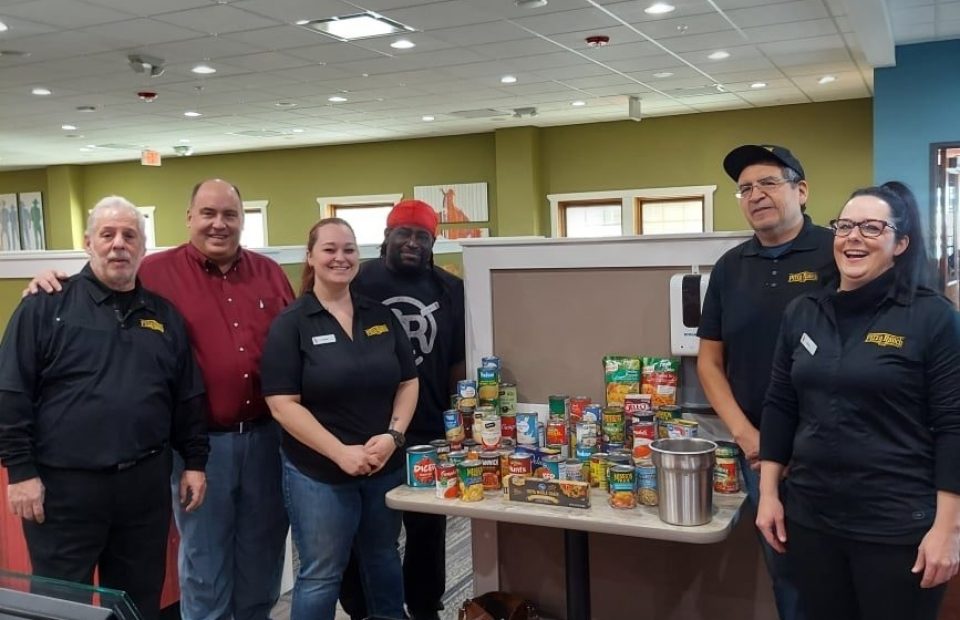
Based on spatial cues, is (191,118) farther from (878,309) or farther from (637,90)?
(878,309)

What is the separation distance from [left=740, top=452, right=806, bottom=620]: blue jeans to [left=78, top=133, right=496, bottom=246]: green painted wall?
9.28 m

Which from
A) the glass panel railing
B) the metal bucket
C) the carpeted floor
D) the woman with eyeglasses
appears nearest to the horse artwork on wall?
the carpeted floor

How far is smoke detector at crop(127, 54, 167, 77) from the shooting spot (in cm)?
641

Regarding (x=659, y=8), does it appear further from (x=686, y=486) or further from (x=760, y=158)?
(x=686, y=486)

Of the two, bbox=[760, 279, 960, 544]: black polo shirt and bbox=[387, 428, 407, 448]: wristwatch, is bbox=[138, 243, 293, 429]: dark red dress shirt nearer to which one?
bbox=[387, 428, 407, 448]: wristwatch

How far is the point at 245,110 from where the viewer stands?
8.91 m

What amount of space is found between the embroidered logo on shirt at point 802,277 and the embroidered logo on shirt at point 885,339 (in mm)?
356

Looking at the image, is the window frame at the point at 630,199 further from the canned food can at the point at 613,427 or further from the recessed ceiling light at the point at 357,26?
the canned food can at the point at 613,427

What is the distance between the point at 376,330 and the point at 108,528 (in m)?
0.83

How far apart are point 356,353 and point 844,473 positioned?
1221 millimetres

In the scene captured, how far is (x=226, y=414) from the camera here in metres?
2.27

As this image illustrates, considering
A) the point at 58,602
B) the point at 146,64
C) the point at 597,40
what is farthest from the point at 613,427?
the point at 146,64

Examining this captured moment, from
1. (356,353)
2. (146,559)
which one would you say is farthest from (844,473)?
(146,559)

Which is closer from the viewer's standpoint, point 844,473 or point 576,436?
point 844,473
